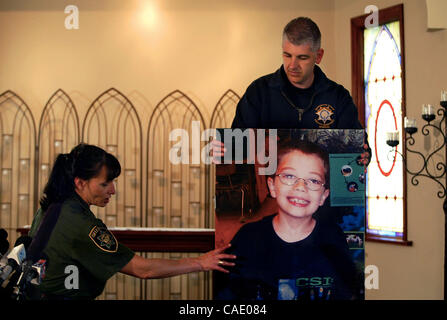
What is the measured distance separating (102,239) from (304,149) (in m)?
0.92

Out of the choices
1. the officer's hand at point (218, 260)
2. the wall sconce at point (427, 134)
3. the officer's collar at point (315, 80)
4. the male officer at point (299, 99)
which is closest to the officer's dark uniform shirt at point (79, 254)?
the officer's hand at point (218, 260)

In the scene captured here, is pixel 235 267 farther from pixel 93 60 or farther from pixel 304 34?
pixel 93 60

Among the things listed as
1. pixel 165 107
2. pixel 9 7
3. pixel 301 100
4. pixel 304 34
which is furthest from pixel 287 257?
pixel 9 7

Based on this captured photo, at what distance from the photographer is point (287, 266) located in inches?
99.9

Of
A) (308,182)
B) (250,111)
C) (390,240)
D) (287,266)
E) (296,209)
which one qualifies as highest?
(250,111)

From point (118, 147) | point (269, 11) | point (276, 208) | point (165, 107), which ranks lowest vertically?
point (276, 208)

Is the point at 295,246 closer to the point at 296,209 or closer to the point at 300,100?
the point at 296,209

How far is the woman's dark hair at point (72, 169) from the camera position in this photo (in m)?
2.66

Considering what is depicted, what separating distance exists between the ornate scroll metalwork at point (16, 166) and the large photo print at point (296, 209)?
12.5ft

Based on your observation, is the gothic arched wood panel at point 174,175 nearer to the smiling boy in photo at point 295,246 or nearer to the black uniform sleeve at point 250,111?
the black uniform sleeve at point 250,111

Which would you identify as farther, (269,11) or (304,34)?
(269,11)

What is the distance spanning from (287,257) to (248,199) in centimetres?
28

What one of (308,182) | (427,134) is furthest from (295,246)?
(427,134)

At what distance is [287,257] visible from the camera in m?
2.55
